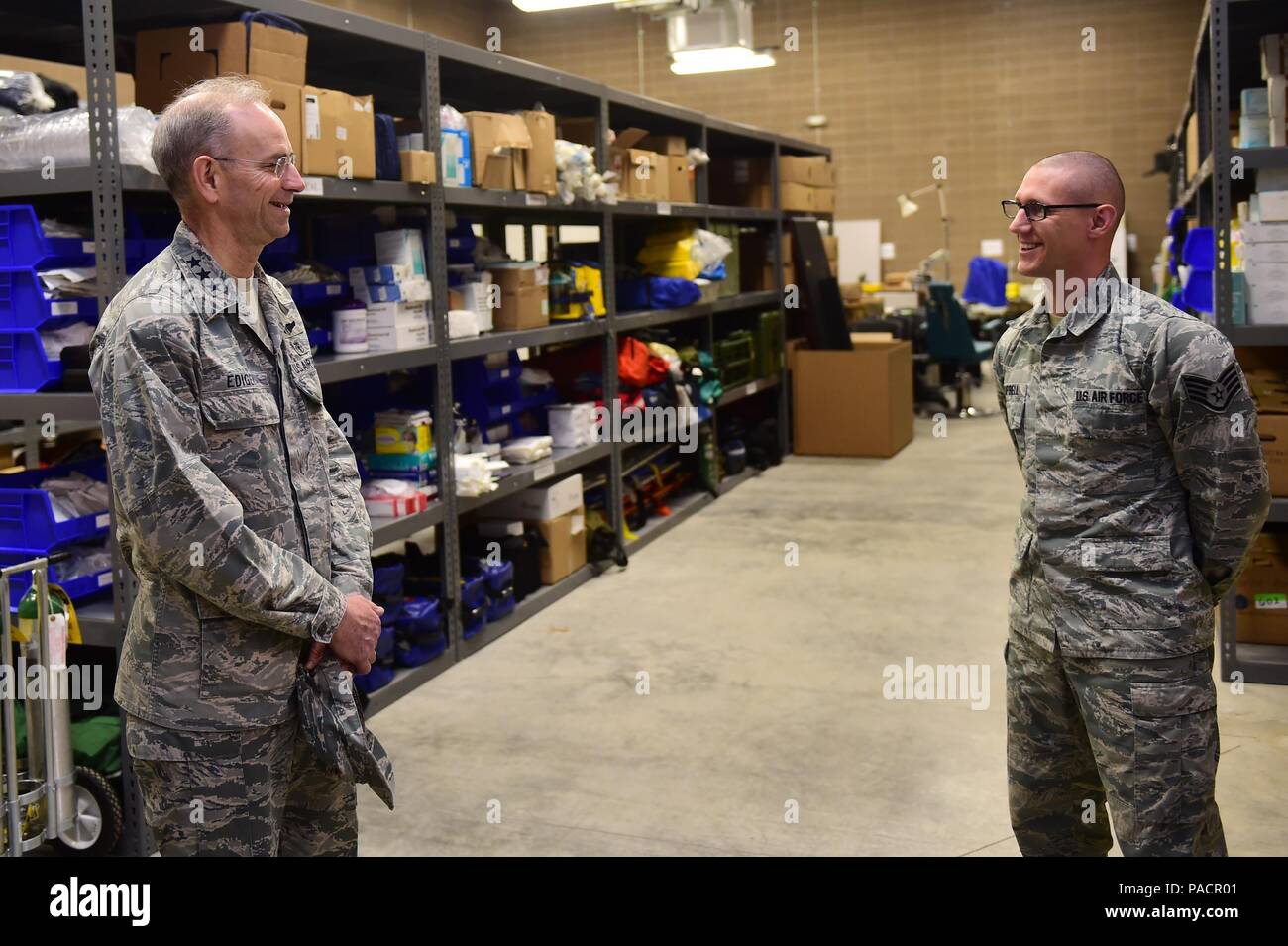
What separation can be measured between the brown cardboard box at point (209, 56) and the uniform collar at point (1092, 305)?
8.28 feet

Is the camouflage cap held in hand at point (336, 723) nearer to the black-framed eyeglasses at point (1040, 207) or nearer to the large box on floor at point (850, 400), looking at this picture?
the black-framed eyeglasses at point (1040, 207)

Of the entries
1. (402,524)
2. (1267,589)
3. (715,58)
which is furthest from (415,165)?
(715,58)

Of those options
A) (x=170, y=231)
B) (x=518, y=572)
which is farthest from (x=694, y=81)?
(x=170, y=231)

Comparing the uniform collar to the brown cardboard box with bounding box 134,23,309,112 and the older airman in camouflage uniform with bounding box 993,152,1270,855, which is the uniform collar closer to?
the older airman in camouflage uniform with bounding box 993,152,1270,855

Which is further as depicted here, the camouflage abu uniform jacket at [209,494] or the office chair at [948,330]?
the office chair at [948,330]

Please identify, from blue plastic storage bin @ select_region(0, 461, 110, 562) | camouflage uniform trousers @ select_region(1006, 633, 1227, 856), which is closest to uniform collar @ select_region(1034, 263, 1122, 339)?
camouflage uniform trousers @ select_region(1006, 633, 1227, 856)

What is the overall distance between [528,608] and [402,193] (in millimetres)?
1919

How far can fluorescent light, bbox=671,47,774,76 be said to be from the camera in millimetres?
9438

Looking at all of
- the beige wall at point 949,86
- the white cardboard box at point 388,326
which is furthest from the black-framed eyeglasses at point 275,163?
the beige wall at point 949,86

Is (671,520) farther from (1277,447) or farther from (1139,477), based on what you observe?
(1139,477)

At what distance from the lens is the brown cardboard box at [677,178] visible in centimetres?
715

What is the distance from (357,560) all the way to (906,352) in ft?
25.3

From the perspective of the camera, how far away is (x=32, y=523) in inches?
134

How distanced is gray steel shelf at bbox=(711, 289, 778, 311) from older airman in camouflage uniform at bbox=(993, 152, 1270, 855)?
18.4 feet
